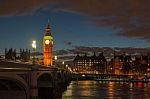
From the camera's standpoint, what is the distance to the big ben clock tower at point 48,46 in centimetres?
16393

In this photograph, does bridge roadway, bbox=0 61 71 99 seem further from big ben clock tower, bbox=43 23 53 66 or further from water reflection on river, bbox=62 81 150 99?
big ben clock tower, bbox=43 23 53 66

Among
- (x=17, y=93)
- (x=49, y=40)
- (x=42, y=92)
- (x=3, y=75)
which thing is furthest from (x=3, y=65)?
(x=49, y=40)

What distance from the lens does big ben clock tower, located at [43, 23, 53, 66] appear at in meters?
164

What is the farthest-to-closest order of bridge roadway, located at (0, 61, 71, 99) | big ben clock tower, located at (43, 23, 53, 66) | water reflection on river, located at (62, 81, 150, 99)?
1. big ben clock tower, located at (43, 23, 53, 66)
2. water reflection on river, located at (62, 81, 150, 99)
3. bridge roadway, located at (0, 61, 71, 99)

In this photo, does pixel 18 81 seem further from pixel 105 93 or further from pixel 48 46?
pixel 48 46

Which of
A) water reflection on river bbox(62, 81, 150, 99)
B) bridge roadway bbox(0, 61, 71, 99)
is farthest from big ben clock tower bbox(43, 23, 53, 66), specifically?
bridge roadway bbox(0, 61, 71, 99)

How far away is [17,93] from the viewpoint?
3731 cm

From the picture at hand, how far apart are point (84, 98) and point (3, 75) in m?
44.7

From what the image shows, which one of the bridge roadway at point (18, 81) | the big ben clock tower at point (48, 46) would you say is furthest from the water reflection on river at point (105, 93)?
the big ben clock tower at point (48, 46)

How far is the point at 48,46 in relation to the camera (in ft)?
565

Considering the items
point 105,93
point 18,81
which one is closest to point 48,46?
point 105,93

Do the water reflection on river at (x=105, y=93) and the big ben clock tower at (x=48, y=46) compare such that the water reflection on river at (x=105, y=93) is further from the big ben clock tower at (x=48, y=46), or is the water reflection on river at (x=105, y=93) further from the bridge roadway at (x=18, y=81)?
the big ben clock tower at (x=48, y=46)

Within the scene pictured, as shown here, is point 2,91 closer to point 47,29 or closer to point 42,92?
point 42,92

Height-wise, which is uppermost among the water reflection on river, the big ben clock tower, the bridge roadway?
the big ben clock tower
